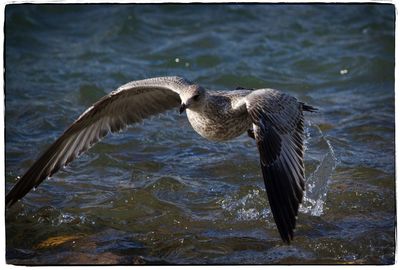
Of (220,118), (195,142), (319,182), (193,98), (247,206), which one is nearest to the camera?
(193,98)

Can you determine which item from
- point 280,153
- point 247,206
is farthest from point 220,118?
point 247,206

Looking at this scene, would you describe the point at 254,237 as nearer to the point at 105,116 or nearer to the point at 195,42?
the point at 105,116

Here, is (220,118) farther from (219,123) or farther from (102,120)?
(102,120)

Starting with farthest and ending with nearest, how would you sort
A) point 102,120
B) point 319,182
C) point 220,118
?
1. point 319,182
2. point 102,120
3. point 220,118

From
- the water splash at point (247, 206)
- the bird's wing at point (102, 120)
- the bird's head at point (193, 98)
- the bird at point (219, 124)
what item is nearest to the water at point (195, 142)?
the water splash at point (247, 206)

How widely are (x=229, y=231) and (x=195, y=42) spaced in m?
5.25

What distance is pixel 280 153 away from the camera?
5.25 meters

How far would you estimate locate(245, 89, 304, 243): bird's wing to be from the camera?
4973mm

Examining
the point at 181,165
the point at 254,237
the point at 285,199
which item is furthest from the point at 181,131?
the point at 285,199

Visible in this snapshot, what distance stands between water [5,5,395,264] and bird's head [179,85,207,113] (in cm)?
105

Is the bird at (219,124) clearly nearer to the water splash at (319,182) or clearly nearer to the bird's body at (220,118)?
the bird's body at (220,118)

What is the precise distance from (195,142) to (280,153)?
2.91 m

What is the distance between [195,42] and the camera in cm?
1093

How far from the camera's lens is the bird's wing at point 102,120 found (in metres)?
6.05
